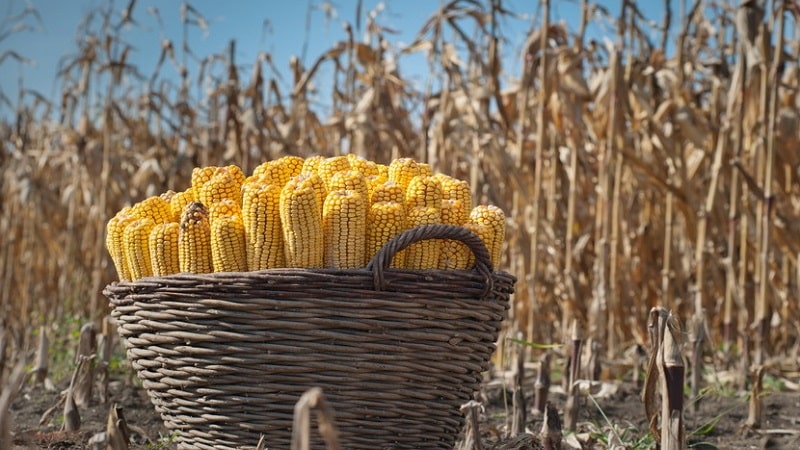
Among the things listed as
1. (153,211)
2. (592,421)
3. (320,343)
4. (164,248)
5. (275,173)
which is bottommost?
(592,421)

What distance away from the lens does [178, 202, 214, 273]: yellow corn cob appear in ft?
6.40

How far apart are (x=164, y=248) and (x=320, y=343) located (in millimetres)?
494

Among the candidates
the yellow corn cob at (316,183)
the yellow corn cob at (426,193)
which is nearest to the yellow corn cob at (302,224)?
the yellow corn cob at (316,183)

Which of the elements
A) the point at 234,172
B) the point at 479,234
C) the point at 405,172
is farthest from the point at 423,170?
the point at 234,172

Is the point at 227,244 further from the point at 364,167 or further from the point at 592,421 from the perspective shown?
the point at 592,421

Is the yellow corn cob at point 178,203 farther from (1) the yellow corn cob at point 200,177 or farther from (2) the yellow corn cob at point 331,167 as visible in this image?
(2) the yellow corn cob at point 331,167

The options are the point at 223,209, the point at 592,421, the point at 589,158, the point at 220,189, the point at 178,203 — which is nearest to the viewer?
→ the point at 223,209

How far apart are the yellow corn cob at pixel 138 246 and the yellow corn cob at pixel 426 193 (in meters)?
0.65

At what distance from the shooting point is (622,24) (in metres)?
4.71

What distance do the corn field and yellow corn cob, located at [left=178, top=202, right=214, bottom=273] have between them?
2.06 m

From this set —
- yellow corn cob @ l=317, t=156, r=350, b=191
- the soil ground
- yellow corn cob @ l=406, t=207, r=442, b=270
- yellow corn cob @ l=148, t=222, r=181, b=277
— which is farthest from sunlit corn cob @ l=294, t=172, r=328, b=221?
the soil ground

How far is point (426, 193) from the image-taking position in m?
2.03

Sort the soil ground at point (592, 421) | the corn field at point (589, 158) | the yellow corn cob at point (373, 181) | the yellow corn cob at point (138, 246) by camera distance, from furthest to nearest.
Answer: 1. the corn field at point (589, 158)
2. the soil ground at point (592, 421)
3. the yellow corn cob at point (373, 181)
4. the yellow corn cob at point (138, 246)

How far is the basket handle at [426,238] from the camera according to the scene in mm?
1746
